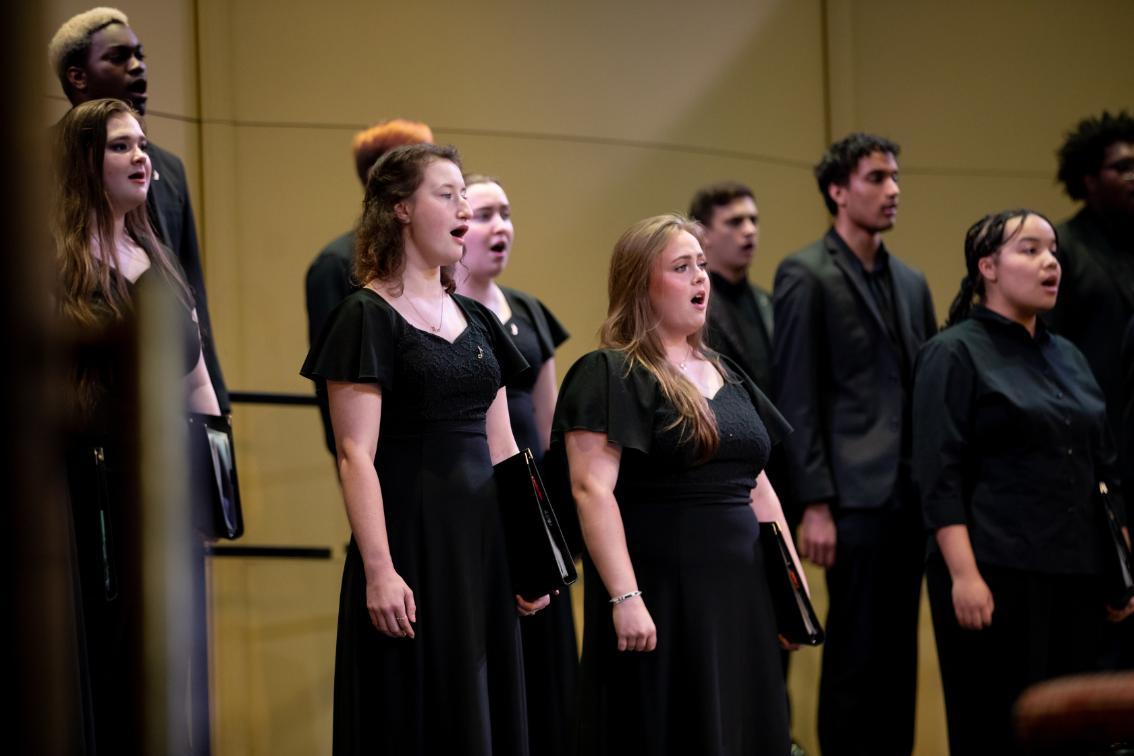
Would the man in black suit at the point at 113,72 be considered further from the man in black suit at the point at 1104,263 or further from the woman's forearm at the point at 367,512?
the man in black suit at the point at 1104,263

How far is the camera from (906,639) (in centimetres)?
392

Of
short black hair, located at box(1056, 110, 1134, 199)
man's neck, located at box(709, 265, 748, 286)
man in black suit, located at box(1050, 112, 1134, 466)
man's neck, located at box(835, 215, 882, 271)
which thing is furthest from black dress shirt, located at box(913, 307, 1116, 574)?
short black hair, located at box(1056, 110, 1134, 199)

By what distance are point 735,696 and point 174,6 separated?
3.36m

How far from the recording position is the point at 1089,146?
15.4 feet

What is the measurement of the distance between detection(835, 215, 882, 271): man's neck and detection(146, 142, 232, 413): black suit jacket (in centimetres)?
183

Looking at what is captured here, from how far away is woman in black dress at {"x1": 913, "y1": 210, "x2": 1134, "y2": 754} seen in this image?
3.50 m

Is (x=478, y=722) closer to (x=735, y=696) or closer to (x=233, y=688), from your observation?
(x=735, y=696)

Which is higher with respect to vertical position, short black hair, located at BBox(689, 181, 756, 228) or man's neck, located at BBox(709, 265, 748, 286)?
short black hair, located at BBox(689, 181, 756, 228)

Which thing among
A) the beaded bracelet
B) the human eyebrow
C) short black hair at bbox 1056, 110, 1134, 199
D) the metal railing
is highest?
short black hair at bbox 1056, 110, 1134, 199

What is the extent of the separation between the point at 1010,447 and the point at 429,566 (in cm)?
160

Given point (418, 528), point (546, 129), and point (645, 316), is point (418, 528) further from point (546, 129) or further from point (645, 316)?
point (546, 129)

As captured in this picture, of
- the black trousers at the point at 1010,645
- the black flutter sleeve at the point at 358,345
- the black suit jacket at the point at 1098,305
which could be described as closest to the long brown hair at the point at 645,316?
the black flutter sleeve at the point at 358,345

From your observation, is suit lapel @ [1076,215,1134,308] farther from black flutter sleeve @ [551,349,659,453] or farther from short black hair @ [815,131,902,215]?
black flutter sleeve @ [551,349,659,453]

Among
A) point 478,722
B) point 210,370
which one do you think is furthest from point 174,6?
point 478,722
